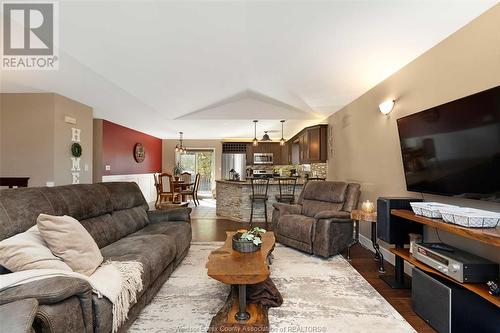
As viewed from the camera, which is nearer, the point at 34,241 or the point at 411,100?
the point at 34,241

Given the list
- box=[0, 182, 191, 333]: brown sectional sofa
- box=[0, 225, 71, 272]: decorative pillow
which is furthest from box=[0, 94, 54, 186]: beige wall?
box=[0, 225, 71, 272]: decorative pillow

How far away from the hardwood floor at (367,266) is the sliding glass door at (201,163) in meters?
4.39

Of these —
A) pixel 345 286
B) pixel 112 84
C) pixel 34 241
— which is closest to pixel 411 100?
pixel 345 286

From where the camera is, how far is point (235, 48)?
10.7 ft

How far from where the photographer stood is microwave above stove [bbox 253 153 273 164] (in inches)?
399

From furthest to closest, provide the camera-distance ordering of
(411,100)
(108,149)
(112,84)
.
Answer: (108,149)
(112,84)
(411,100)

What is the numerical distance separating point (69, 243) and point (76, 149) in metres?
3.48

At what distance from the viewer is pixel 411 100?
2.88 m

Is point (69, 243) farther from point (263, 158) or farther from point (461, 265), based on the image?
point (263, 158)

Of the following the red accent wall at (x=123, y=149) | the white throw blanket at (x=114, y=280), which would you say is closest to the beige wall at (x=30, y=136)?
the red accent wall at (x=123, y=149)

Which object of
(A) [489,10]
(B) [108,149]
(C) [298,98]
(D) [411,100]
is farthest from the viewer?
(B) [108,149]

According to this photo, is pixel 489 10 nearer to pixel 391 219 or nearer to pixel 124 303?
pixel 391 219

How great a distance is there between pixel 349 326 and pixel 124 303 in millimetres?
1655

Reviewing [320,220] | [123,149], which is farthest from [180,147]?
[320,220]
